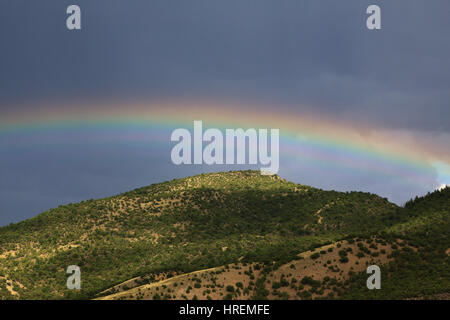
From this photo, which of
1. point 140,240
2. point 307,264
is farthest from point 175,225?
point 307,264

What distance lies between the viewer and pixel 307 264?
2675 inches

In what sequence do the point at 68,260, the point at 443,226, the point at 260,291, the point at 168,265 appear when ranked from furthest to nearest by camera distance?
the point at 68,260 → the point at 168,265 → the point at 443,226 → the point at 260,291

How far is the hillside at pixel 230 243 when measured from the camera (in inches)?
2557

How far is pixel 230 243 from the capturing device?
337 ft

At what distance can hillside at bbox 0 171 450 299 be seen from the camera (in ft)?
213

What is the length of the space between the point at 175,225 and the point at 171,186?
26.4 meters

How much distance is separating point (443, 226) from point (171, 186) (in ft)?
236
